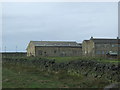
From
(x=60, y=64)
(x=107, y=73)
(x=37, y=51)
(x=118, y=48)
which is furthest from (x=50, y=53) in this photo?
(x=107, y=73)

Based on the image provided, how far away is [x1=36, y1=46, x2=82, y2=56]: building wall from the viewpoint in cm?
8500

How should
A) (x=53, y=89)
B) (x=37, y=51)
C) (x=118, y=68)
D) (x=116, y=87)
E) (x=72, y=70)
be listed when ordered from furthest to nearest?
(x=37, y=51) < (x=72, y=70) < (x=118, y=68) < (x=53, y=89) < (x=116, y=87)

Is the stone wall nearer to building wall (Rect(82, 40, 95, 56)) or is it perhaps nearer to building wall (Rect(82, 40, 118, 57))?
building wall (Rect(82, 40, 118, 57))

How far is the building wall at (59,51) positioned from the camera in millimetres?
85000

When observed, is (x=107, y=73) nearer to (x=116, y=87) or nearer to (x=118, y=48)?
(x=116, y=87)

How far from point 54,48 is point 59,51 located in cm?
208

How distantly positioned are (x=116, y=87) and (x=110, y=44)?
2871 inches

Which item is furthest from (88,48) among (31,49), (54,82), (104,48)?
(54,82)

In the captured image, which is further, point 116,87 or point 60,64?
point 60,64

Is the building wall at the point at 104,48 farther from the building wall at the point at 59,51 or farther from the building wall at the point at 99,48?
the building wall at the point at 59,51

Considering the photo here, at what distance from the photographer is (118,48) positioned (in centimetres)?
7881

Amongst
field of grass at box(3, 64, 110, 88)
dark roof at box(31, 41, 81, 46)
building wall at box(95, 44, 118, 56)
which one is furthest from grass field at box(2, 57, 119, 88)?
dark roof at box(31, 41, 81, 46)

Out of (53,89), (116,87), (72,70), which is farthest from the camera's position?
(72,70)

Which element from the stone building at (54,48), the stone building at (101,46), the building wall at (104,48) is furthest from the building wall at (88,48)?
the stone building at (54,48)
